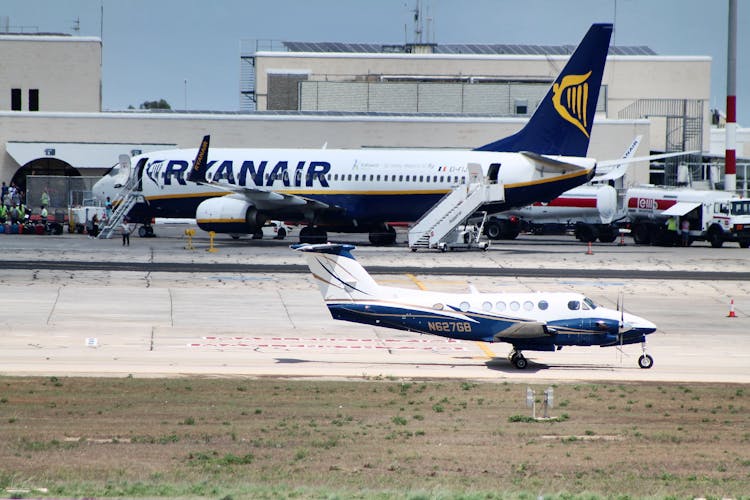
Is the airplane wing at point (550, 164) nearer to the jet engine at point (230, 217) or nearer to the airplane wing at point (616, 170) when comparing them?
the airplane wing at point (616, 170)

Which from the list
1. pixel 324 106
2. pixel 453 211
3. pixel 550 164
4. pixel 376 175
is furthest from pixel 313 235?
pixel 324 106

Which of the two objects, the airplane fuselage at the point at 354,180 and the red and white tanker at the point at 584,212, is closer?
the airplane fuselage at the point at 354,180

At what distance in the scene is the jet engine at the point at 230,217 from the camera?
62375 mm

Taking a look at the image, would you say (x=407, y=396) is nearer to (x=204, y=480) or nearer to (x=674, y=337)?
(x=204, y=480)

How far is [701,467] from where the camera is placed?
21.0 m

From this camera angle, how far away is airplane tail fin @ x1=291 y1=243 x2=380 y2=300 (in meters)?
32.0

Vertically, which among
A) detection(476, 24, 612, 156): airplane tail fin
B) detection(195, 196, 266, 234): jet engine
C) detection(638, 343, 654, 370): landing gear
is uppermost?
detection(476, 24, 612, 156): airplane tail fin

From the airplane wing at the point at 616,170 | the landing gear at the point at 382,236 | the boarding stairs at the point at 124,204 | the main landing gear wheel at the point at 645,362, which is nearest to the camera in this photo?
the main landing gear wheel at the point at 645,362

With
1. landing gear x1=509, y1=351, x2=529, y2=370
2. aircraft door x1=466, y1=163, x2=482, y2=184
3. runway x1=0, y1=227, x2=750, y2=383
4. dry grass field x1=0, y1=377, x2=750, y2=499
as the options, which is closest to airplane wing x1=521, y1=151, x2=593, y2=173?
aircraft door x1=466, y1=163, x2=482, y2=184

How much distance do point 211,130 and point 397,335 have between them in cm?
5111

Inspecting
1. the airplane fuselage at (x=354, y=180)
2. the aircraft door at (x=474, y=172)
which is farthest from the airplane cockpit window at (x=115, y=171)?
the aircraft door at (x=474, y=172)

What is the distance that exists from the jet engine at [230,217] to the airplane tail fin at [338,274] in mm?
30565

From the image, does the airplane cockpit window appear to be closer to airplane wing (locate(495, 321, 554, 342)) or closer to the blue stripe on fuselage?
the blue stripe on fuselage

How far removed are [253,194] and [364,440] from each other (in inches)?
1589
